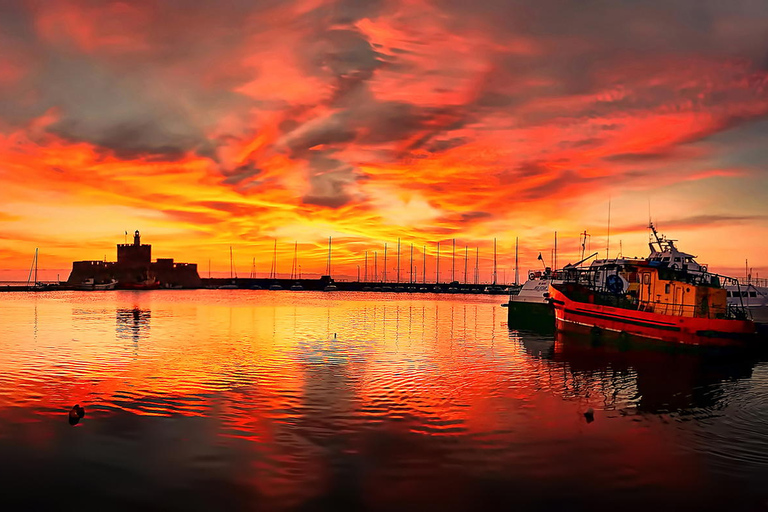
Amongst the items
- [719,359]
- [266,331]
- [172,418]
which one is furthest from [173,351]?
[719,359]

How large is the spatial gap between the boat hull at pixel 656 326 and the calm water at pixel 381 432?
4.65 feet

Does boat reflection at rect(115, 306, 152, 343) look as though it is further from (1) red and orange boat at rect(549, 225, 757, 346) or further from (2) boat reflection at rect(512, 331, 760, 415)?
(1) red and orange boat at rect(549, 225, 757, 346)

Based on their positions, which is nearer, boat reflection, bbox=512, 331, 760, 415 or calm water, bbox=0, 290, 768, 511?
calm water, bbox=0, 290, 768, 511

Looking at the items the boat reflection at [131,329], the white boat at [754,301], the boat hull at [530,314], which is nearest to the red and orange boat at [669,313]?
the white boat at [754,301]

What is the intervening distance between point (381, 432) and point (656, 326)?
25490mm

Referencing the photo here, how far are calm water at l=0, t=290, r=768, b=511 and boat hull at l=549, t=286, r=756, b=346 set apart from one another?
4.65 feet

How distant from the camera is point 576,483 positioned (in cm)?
1245

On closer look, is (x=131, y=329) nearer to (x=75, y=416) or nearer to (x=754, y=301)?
(x=75, y=416)

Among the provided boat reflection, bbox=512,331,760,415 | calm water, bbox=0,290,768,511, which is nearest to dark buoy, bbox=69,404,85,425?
calm water, bbox=0,290,768,511

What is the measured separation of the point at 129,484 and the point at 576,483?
34.1ft

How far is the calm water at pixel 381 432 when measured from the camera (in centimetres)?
1177

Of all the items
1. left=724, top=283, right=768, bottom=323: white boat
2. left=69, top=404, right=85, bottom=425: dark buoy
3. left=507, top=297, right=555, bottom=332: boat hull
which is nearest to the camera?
left=69, top=404, right=85, bottom=425: dark buoy

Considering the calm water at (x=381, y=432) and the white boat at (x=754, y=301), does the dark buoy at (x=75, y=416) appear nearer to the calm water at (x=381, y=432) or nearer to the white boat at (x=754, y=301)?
the calm water at (x=381, y=432)

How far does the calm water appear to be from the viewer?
11.8m
